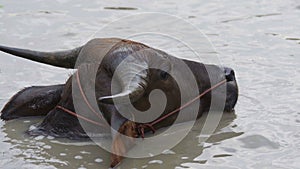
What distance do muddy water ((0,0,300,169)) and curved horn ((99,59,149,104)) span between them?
2.02ft

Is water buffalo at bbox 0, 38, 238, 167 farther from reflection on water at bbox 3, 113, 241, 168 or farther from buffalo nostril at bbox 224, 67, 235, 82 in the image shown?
reflection on water at bbox 3, 113, 241, 168

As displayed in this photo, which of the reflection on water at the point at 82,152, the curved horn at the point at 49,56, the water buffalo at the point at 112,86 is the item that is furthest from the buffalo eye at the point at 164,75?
the curved horn at the point at 49,56

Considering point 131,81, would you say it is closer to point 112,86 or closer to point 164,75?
point 112,86

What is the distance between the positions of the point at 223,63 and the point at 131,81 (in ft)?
8.59

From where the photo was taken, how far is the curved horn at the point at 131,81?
494 cm

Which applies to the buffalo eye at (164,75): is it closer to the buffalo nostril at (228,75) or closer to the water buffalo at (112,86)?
the water buffalo at (112,86)

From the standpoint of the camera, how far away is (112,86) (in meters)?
5.54

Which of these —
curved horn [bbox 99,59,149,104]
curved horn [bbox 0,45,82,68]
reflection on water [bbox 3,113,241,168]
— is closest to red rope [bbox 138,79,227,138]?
reflection on water [bbox 3,113,241,168]

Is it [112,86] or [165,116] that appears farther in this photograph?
[165,116]

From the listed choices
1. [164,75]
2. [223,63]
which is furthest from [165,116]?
[223,63]

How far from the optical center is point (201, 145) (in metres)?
5.84

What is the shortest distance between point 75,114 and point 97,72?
356 millimetres

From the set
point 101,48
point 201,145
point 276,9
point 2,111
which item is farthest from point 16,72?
point 276,9

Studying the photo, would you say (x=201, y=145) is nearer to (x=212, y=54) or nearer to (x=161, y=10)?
(x=212, y=54)
